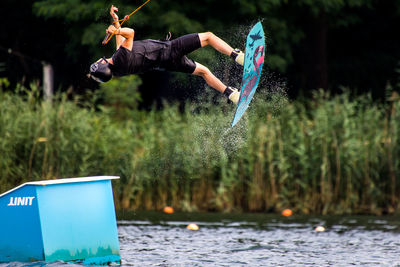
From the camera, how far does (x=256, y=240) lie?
1149 cm

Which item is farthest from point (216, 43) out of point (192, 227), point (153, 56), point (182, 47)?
point (192, 227)

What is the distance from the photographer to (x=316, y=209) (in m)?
14.0

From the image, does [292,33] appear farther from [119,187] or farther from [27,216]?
[27,216]

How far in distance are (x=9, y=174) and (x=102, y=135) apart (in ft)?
5.74

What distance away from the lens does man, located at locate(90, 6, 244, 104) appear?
827cm

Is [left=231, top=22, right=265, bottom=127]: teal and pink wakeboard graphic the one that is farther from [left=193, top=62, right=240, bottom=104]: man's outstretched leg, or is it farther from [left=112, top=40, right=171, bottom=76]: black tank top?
[left=112, top=40, right=171, bottom=76]: black tank top

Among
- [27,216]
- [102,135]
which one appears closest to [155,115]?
[102,135]

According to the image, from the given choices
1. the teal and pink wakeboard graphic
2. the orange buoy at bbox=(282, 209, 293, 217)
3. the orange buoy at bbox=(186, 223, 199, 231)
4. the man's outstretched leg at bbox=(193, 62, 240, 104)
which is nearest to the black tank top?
the man's outstretched leg at bbox=(193, 62, 240, 104)

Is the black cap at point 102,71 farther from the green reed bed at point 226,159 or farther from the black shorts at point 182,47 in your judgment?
the green reed bed at point 226,159

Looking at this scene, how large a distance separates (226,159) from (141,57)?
5.47m

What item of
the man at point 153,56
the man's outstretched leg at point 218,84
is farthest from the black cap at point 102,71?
the man's outstretched leg at point 218,84

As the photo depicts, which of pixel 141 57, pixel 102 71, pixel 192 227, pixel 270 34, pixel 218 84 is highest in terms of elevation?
pixel 270 34

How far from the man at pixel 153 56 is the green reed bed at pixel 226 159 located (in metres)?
4.51

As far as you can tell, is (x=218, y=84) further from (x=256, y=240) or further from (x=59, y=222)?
(x=256, y=240)
